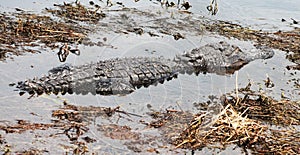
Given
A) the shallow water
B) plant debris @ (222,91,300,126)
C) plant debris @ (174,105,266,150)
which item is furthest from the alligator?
plant debris @ (174,105,266,150)

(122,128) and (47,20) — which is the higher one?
(47,20)

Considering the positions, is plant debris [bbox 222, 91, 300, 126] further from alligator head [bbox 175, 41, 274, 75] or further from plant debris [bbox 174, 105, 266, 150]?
alligator head [bbox 175, 41, 274, 75]

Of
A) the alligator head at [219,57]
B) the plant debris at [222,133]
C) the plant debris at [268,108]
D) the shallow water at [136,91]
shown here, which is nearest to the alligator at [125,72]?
the alligator head at [219,57]

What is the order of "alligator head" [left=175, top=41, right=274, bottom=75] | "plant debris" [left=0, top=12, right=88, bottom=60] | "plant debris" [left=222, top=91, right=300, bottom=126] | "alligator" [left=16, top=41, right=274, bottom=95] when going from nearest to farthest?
"plant debris" [left=222, top=91, right=300, bottom=126] → "alligator" [left=16, top=41, right=274, bottom=95] → "plant debris" [left=0, top=12, right=88, bottom=60] → "alligator head" [left=175, top=41, right=274, bottom=75]

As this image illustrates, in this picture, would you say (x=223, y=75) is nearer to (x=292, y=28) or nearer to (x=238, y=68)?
(x=238, y=68)

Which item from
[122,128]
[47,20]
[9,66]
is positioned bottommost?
[122,128]

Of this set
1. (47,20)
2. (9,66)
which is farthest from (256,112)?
(47,20)

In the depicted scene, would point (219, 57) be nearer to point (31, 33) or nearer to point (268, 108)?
point (268, 108)
